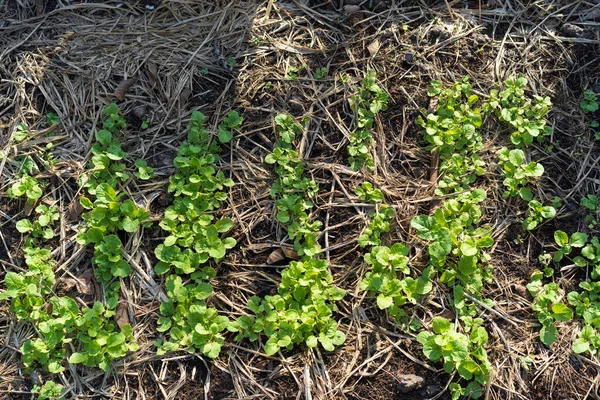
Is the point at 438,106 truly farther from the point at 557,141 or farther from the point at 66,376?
the point at 66,376

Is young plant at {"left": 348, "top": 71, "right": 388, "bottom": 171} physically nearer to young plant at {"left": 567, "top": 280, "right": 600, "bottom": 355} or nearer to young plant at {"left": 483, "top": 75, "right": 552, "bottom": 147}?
young plant at {"left": 483, "top": 75, "right": 552, "bottom": 147}

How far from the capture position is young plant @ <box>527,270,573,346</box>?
243 centimetres

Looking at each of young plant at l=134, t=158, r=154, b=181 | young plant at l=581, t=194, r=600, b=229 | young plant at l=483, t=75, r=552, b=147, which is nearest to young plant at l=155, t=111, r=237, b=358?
young plant at l=134, t=158, r=154, b=181

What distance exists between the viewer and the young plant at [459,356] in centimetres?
235

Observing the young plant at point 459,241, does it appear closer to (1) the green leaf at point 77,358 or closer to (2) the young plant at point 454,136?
(2) the young plant at point 454,136

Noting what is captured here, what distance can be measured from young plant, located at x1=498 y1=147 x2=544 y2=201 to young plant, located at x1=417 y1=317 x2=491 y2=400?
0.70m

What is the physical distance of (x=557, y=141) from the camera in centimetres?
272

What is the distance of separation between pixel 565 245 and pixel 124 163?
2.09 m

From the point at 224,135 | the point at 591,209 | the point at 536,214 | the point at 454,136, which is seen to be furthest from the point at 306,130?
the point at 591,209

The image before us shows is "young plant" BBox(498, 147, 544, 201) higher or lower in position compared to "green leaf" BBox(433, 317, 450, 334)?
higher

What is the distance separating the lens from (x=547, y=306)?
2.47 m

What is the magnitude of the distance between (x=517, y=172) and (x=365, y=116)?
2.47 ft

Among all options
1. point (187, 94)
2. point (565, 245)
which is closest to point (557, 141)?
point (565, 245)

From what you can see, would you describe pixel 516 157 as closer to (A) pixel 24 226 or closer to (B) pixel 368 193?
(B) pixel 368 193
